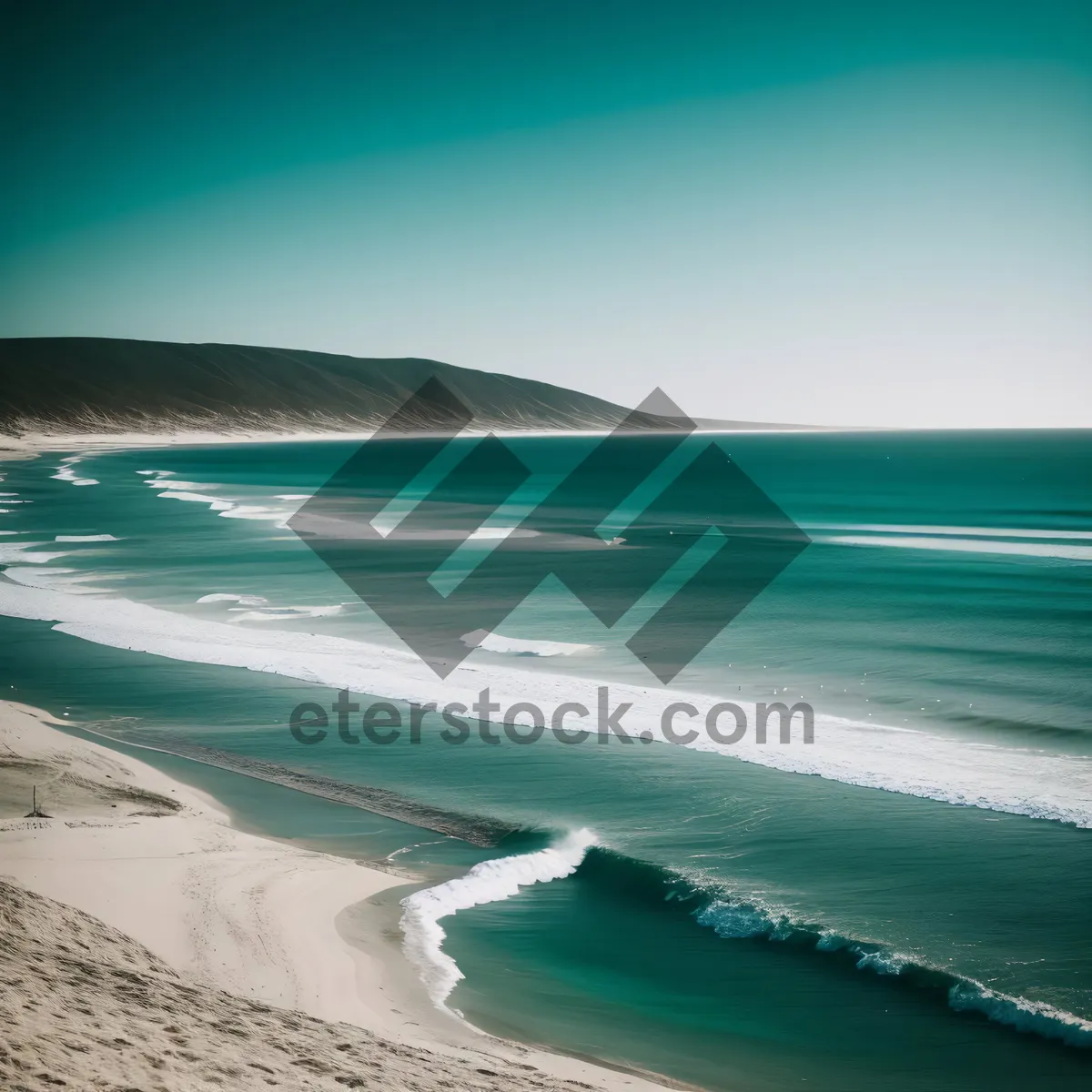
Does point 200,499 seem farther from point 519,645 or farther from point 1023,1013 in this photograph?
point 1023,1013

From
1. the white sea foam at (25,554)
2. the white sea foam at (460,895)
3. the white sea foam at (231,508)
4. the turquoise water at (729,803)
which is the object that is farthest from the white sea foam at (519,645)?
the white sea foam at (231,508)

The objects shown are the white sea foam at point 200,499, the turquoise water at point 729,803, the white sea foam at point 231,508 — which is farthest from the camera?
the white sea foam at point 200,499

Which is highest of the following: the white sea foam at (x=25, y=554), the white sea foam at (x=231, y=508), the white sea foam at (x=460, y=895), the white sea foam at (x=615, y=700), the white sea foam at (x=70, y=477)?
the white sea foam at (x=70, y=477)

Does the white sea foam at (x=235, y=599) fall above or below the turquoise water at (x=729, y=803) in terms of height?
above

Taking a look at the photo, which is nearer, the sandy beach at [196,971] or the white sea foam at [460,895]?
the sandy beach at [196,971]

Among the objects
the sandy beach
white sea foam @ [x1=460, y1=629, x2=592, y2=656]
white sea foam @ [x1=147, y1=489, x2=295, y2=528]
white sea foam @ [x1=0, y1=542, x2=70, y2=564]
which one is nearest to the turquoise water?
white sea foam @ [x1=460, y1=629, x2=592, y2=656]

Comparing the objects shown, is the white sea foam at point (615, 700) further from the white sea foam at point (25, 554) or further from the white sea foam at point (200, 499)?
the white sea foam at point (200, 499)
